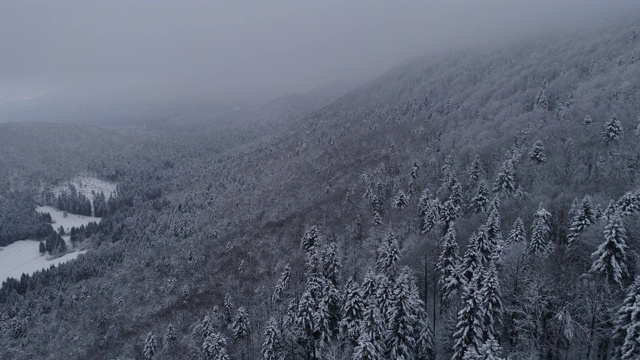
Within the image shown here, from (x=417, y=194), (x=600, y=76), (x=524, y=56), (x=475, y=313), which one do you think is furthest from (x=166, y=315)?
(x=524, y=56)

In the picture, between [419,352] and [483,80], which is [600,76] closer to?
[483,80]

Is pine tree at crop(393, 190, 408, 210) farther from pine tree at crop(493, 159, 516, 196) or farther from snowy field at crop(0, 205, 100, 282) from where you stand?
snowy field at crop(0, 205, 100, 282)

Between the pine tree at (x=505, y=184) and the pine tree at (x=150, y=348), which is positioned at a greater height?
the pine tree at (x=505, y=184)

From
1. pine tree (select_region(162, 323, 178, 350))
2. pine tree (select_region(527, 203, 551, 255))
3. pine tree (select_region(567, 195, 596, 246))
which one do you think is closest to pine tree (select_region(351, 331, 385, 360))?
pine tree (select_region(527, 203, 551, 255))

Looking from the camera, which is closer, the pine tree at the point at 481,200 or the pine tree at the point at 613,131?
the pine tree at the point at 481,200

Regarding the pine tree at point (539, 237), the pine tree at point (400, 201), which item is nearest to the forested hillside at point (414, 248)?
the pine tree at point (539, 237)

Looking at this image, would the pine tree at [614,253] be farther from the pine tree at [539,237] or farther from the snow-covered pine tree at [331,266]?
the snow-covered pine tree at [331,266]

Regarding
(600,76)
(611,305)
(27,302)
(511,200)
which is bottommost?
(27,302)
